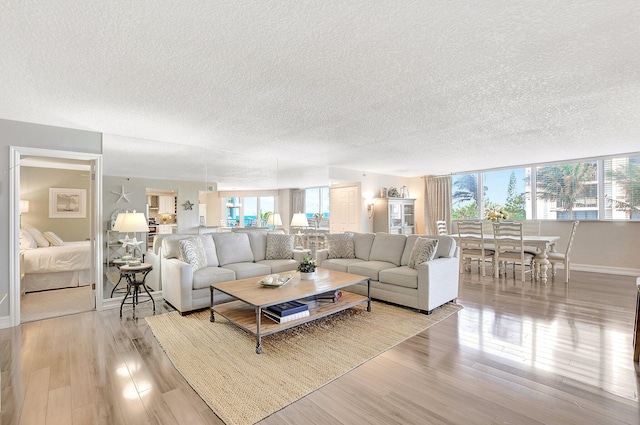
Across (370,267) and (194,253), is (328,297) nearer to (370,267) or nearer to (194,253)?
(370,267)

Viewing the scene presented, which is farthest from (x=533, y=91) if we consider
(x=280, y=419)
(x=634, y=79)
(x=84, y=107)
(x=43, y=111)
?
(x=43, y=111)

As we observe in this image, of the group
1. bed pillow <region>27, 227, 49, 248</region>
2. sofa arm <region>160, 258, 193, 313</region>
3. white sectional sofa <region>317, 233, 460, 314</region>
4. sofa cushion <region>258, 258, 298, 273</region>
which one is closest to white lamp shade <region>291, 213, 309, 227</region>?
white sectional sofa <region>317, 233, 460, 314</region>

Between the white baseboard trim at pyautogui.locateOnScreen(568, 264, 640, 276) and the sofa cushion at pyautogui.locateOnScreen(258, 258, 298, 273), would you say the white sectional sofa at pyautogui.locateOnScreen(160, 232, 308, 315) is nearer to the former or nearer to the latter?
the sofa cushion at pyautogui.locateOnScreen(258, 258, 298, 273)

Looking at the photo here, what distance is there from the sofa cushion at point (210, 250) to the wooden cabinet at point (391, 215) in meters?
4.75

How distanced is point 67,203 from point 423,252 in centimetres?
732

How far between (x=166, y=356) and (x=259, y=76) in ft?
8.20

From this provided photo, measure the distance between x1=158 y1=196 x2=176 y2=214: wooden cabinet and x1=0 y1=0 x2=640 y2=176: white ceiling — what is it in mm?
978

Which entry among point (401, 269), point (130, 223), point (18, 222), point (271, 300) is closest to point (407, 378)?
point (271, 300)

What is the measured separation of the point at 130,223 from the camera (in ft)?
12.5

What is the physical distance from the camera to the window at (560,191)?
19.3ft

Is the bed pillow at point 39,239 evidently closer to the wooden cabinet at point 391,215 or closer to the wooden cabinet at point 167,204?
the wooden cabinet at point 167,204

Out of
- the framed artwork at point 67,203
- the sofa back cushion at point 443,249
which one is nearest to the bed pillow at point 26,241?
the framed artwork at point 67,203

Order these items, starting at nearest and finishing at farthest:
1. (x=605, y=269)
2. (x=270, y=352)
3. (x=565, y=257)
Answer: (x=270, y=352) → (x=565, y=257) → (x=605, y=269)

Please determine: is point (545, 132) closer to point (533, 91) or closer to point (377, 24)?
point (533, 91)
